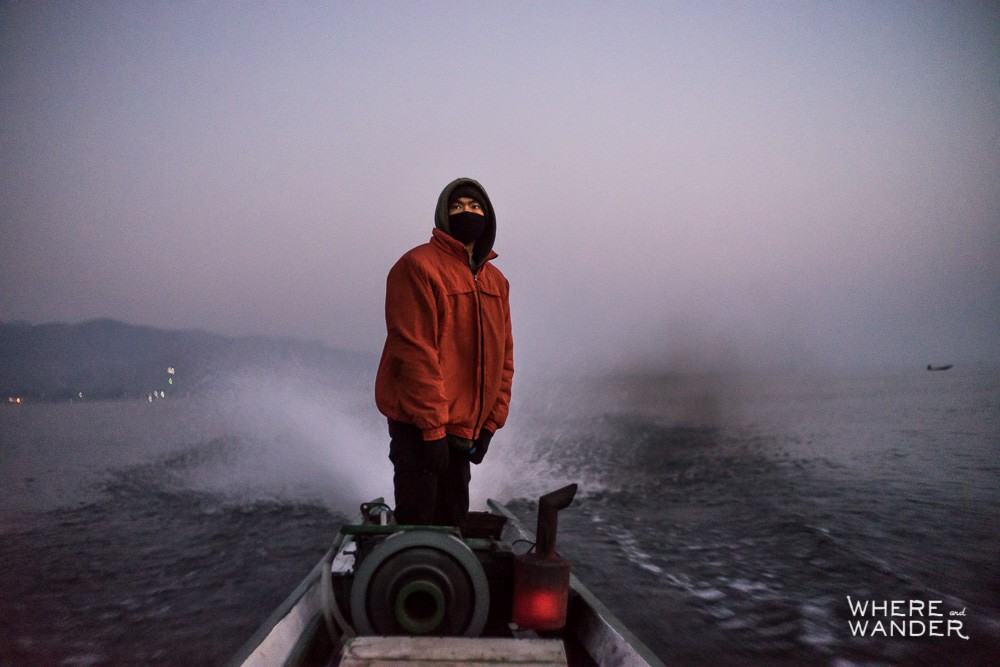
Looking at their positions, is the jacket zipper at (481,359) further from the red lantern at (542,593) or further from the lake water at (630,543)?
the lake water at (630,543)

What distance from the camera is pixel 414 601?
2.78m

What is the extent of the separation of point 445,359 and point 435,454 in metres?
0.57

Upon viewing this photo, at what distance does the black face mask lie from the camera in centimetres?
364

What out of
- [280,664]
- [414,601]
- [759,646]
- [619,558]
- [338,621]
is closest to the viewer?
[280,664]

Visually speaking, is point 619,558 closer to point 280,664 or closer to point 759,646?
point 759,646

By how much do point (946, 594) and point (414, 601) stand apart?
6.58 meters

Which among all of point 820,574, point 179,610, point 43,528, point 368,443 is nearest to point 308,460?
point 368,443

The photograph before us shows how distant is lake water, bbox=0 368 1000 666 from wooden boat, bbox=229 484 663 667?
2203mm

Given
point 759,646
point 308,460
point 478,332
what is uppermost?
point 478,332

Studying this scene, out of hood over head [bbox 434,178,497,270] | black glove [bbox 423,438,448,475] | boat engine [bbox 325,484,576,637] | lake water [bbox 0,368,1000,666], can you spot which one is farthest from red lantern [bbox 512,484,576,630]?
lake water [bbox 0,368,1000,666]

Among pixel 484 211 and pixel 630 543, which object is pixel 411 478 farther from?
pixel 630 543

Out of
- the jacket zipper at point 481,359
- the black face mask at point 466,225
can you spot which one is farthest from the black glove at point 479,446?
the black face mask at point 466,225

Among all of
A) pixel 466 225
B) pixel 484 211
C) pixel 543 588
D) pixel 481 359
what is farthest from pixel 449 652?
pixel 484 211

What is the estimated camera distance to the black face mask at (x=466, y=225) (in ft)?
12.0
